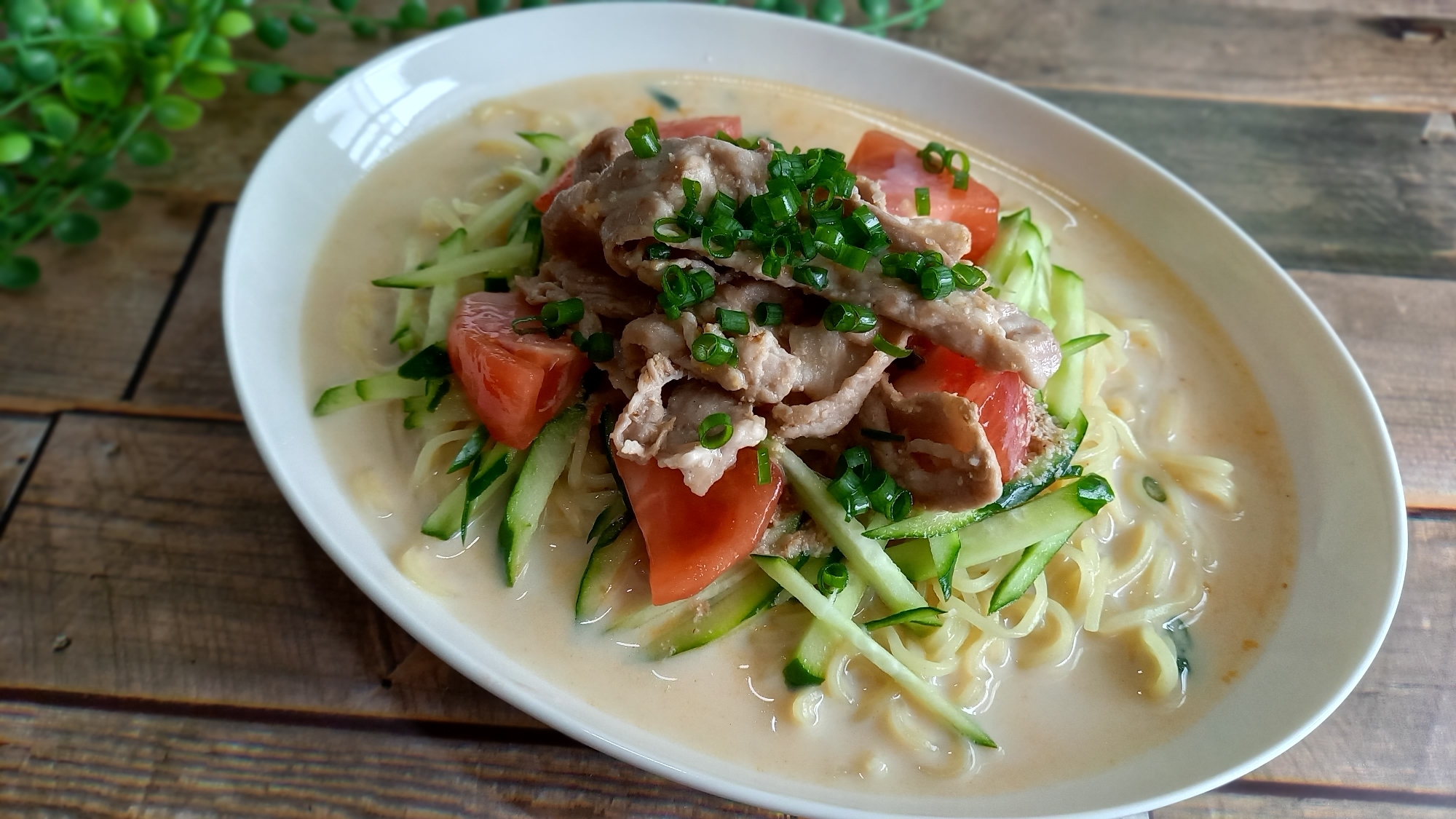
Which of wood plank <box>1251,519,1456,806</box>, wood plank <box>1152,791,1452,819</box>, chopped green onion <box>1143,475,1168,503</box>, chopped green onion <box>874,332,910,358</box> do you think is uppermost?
chopped green onion <box>874,332,910,358</box>

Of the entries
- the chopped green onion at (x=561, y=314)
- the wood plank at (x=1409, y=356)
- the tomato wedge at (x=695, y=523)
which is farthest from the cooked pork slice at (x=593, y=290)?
the wood plank at (x=1409, y=356)

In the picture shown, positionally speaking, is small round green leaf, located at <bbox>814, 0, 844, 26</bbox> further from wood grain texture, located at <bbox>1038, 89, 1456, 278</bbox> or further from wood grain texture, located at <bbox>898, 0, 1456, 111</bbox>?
wood grain texture, located at <bbox>1038, 89, 1456, 278</bbox>

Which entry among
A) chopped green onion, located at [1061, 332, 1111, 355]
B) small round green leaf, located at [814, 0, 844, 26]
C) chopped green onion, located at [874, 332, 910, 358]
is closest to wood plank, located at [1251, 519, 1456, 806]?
chopped green onion, located at [1061, 332, 1111, 355]

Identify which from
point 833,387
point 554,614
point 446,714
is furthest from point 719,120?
point 446,714

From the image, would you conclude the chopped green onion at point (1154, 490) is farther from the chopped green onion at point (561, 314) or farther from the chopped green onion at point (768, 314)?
the chopped green onion at point (561, 314)

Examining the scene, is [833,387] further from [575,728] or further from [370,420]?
[370,420]

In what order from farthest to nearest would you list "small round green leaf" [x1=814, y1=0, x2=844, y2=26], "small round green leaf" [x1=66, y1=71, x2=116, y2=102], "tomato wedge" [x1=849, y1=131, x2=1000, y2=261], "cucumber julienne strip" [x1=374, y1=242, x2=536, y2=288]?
"small round green leaf" [x1=814, y1=0, x2=844, y2=26], "small round green leaf" [x1=66, y1=71, x2=116, y2=102], "tomato wedge" [x1=849, y1=131, x2=1000, y2=261], "cucumber julienne strip" [x1=374, y1=242, x2=536, y2=288]
